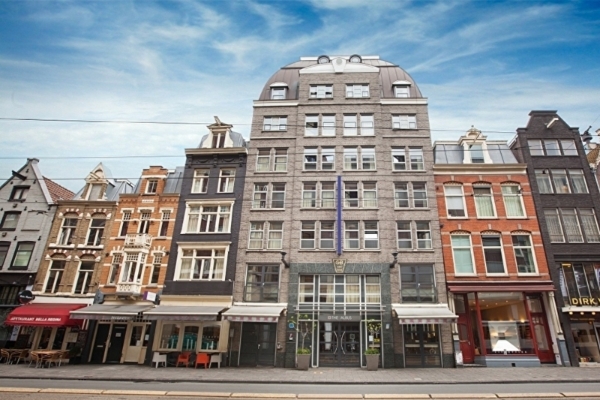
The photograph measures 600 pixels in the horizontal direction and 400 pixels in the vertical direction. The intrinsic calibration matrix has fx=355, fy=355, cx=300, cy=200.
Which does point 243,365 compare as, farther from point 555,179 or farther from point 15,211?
point 555,179

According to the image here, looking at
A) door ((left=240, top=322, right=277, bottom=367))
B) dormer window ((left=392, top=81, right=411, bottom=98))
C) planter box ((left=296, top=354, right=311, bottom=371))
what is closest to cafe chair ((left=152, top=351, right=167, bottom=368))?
door ((left=240, top=322, right=277, bottom=367))

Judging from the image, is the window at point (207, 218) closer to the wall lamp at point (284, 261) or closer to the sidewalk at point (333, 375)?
the wall lamp at point (284, 261)

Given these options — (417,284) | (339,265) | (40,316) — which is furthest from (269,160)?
(40,316)

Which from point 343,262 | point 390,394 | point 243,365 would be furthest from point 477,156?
point 243,365

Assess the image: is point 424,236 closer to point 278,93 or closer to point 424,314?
point 424,314

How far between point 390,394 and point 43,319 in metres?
22.3

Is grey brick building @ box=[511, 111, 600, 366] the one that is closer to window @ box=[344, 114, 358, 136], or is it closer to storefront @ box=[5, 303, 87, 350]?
window @ box=[344, 114, 358, 136]

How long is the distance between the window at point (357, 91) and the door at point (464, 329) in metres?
17.0

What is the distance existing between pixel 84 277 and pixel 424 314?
2358cm

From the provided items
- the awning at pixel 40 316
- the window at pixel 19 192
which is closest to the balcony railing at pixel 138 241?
the awning at pixel 40 316

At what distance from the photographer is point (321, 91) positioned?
29828 millimetres

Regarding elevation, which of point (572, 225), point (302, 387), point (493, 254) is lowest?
point (302, 387)

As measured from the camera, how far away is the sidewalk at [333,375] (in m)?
15.8

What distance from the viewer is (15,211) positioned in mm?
28188
